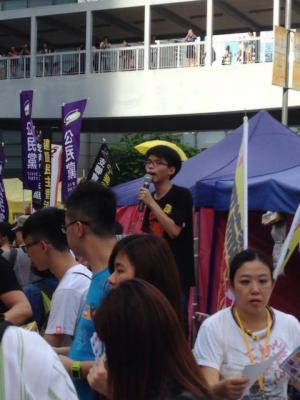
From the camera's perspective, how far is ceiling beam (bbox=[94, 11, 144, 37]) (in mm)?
32250

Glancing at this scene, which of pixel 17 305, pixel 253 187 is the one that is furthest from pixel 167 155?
pixel 17 305

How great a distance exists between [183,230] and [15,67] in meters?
27.0

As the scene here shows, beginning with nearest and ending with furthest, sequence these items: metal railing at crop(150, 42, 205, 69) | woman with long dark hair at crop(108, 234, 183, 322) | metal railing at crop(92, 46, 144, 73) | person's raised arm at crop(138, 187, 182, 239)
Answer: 1. woman with long dark hair at crop(108, 234, 183, 322)
2. person's raised arm at crop(138, 187, 182, 239)
3. metal railing at crop(150, 42, 205, 69)
4. metal railing at crop(92, 46, 144, 73)

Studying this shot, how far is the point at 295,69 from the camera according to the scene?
514 inches

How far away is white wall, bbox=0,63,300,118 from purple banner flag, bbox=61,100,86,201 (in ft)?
41.0

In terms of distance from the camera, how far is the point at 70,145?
47.5ft

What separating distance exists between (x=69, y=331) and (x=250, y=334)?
0.87m

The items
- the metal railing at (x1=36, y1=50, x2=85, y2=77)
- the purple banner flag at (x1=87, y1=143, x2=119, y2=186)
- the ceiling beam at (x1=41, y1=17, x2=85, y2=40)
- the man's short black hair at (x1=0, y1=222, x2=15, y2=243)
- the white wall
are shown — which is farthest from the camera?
the ceiling beam at (x1=41, y1=17, x2=85, y2=40)

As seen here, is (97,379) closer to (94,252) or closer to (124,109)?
(94,252)

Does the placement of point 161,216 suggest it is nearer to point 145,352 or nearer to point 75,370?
point 75,370

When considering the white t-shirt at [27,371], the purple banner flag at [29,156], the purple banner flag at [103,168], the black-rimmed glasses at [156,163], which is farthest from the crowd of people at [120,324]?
the purple banner flag at [29,156]

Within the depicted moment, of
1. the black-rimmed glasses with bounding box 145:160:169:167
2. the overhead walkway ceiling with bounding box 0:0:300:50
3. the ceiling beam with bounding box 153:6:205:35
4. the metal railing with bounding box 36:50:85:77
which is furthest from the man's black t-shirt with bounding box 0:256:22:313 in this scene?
the ceiling beam with bounding box 153:6:205:35

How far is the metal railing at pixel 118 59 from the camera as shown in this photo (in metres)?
Result: 29.6

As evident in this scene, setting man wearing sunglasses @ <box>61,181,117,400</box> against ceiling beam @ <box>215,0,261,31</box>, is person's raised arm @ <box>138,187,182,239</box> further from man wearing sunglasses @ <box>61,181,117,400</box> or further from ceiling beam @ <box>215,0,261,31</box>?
ceiling beam @ <box>215,0,261,31</box>
